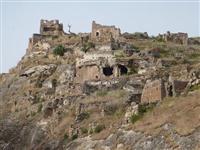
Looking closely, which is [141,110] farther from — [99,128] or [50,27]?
[50,27]

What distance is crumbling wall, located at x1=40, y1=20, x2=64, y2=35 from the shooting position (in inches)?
3376

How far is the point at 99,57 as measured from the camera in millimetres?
66125

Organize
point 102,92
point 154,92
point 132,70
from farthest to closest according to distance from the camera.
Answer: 1. point 132,70
2. point 102,92
3. point 154,92

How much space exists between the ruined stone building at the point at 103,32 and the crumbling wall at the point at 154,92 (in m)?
25.4

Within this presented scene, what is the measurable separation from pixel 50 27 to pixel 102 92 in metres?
30.9

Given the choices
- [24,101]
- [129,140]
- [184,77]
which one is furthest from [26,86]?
[129,140]

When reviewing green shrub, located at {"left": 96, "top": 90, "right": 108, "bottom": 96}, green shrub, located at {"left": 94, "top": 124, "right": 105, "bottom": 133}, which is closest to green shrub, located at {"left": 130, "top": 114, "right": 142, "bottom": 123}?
green shrub, located at {"left": 94, "top": 124, "right": 105, "bottom": 133}

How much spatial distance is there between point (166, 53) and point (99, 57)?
8299mm

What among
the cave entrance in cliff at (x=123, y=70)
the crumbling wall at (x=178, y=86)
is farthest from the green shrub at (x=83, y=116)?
the cave entrance in cliff at (x=123, y=70)

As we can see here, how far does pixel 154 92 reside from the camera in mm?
49219

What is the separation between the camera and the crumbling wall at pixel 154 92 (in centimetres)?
4860

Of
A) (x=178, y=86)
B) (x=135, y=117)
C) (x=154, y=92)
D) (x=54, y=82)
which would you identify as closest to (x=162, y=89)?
(x=154, y=92)

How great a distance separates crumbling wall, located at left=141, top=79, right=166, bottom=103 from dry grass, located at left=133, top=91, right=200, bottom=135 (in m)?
1.68

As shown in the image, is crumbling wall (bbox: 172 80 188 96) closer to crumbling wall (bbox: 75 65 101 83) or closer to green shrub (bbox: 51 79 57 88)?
crumbling wall (bbox: 75 65 101 83)
